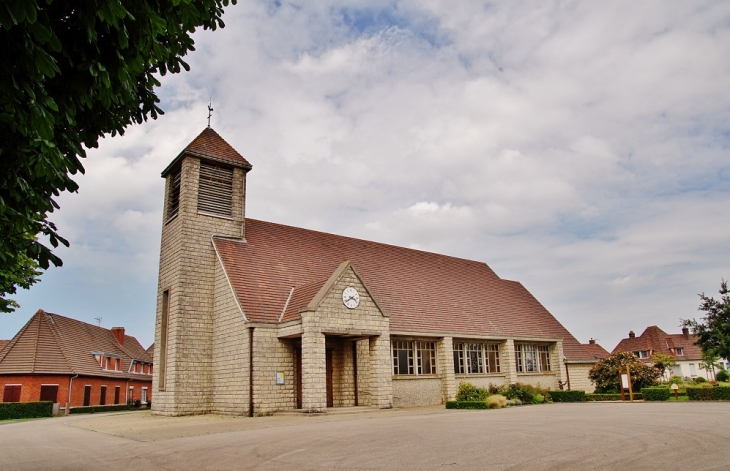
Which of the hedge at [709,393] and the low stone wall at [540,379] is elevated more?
the low stone wall at [540,379]

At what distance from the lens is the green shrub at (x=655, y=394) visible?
24.7m

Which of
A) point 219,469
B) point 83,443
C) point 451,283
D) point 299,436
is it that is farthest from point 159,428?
point 451,283

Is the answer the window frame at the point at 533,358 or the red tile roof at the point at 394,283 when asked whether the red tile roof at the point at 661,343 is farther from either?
the window frame at the point at 533,358

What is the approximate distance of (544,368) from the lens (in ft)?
107

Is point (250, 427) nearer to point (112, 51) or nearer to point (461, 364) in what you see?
point (112, 51)

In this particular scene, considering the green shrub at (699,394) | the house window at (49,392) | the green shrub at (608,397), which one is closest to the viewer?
the green shrub at (699,394)

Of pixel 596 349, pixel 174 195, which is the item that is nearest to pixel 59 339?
pixel 174 195

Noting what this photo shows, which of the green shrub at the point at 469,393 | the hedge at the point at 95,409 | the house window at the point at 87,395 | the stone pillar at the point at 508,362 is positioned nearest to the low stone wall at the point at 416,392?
the green shrub at the point at 469,393

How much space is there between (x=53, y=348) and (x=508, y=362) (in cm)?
2887

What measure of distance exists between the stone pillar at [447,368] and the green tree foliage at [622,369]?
327 inches

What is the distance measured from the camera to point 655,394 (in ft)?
81.7

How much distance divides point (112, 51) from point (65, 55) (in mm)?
472

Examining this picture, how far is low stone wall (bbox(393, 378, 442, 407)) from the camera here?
24812 mm

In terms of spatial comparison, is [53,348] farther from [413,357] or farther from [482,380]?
[482,380]
